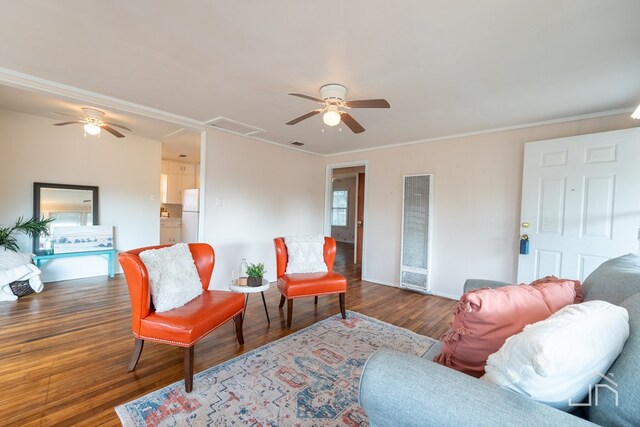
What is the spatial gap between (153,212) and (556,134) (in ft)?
20.1

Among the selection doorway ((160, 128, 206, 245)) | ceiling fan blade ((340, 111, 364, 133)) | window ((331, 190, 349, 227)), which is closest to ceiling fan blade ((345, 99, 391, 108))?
ceiling fan blade ((340, 111, 364, 133))

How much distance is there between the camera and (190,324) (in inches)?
74.3

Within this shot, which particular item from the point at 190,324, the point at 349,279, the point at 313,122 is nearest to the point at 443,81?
the point at 313,122

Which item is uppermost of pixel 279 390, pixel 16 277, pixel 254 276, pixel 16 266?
pixel 254 276

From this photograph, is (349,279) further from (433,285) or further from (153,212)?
(153,212)

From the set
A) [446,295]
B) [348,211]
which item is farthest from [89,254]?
[348,211]

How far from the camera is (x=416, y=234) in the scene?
14.1 ft

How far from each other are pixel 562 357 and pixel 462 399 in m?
0.29

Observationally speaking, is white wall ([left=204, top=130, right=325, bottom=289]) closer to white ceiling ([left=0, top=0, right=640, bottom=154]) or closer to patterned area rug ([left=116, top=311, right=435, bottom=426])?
white ceiling ([left=0, top=0, right=640, bottom=154])

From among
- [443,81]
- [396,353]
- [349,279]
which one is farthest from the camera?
[349,279]

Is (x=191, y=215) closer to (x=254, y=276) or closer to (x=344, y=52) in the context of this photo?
(x=254, y=276)

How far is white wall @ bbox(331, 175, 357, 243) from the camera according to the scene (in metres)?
9.72

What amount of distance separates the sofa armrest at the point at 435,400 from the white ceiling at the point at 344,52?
1735 mm

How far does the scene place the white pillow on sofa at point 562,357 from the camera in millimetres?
777
